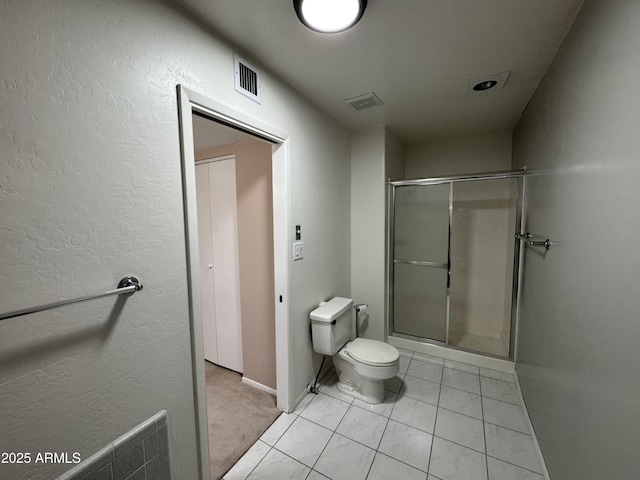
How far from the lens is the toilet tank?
199 cm

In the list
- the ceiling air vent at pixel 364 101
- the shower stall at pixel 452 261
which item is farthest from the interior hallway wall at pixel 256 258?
the shower stall at pixel 452 261

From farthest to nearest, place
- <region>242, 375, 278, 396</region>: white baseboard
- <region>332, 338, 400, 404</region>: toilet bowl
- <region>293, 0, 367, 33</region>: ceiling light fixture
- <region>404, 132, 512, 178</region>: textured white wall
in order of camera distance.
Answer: <region>404, 132, 512, 178</region>: textured white wall, <region>242, 375, 278, 396</region>: white baseboard, <region>332, 338, 400, 404</region>: toilet bowl, <region>293, 0, 367, 33</region>: ceiling light fixture

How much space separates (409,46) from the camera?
1399 millimetres

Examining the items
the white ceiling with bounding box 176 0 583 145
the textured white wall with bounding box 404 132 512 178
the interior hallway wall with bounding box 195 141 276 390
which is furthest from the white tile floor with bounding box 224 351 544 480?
the white ceiling with bounding box 176 0 583 145

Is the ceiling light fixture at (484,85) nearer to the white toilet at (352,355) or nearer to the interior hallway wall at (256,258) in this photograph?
the interior hallway wall at (256,258)

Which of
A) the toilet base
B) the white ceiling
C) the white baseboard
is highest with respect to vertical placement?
the white ceiling

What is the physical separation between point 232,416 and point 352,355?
3.22 feet

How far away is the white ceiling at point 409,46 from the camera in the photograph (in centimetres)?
115

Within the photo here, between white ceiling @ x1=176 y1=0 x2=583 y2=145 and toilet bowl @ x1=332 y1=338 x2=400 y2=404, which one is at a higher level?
white ceiling @ x1=176 y1=0 x2=583 y2=145

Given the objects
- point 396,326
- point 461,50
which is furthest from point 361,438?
point 461,50

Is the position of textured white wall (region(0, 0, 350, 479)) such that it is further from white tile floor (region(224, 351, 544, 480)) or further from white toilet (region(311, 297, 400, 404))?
white toilet (region(311, 297, 400, 404))

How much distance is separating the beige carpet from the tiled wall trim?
560 millimetres

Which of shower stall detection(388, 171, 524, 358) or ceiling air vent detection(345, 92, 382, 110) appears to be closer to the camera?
ceiling air vent detection(345, 92, 382, 110)

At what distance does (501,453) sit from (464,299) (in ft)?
5.82
